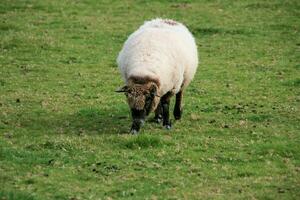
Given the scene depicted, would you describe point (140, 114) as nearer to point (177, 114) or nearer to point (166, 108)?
point (166, 108)

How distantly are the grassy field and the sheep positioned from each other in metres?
0.56

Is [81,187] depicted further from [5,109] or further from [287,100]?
[287,100]

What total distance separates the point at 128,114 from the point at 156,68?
100 inches

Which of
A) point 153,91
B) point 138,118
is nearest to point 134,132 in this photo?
point 138,118

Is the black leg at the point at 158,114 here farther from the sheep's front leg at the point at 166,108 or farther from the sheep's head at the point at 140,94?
the sheep's head at the point at 140,94

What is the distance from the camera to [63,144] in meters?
14.2

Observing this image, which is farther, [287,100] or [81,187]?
[287,100]

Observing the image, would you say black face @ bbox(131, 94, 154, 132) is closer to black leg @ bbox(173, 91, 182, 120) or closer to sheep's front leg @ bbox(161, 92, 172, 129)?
sheep's front leg @ bbox(161, 92, 172, 129)

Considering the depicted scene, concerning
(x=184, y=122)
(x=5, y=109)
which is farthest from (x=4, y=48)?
(x=184, y=122)

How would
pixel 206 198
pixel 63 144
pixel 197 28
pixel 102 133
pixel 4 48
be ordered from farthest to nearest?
pixel 197 28 < pixel 4 48 < pixel 102 133 < pixel 63 144 < pixel 206 198

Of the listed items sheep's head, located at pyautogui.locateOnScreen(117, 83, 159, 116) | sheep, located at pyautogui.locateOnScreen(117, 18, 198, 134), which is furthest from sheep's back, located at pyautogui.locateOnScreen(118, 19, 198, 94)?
sheep's head, located at pyautogui.locateOnScreen(117, 83, 159, 116)

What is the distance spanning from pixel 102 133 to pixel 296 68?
30.5 ft

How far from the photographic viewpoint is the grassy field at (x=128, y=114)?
12.5 metres

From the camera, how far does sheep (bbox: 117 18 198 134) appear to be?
14992 mm
